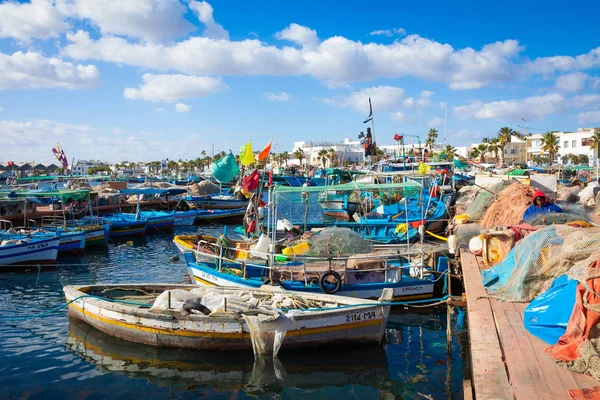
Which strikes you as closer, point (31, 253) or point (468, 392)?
point (468, 392)

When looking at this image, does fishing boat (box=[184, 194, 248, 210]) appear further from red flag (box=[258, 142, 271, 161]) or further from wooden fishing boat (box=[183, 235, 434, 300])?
wooden fishing boat (box=[183, 235, 434, 300])

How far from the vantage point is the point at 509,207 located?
1786cm

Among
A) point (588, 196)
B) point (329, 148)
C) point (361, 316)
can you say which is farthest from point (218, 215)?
point (329, 148)

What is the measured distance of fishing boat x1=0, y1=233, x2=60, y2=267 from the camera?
21.4m

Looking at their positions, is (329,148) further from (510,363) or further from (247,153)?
(510,363)

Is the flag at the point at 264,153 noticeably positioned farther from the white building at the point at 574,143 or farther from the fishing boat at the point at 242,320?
the white building at the point at 574,143

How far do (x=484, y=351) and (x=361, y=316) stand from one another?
396 centimetres

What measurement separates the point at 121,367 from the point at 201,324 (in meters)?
2.09

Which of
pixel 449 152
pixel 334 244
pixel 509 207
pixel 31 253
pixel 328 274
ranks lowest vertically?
pixel 31 253

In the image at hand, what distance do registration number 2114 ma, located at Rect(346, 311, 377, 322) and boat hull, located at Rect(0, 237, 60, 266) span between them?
1702 centimetres

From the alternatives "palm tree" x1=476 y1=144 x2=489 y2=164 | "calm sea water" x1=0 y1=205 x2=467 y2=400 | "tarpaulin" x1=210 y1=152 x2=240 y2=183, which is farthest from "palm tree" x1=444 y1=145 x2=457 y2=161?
"calm sea water" x1=0 y1=205 x2=467 y2=400

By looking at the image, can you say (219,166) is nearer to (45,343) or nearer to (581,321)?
(45,343)

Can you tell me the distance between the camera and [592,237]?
8.92m

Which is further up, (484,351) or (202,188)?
(202,188)
